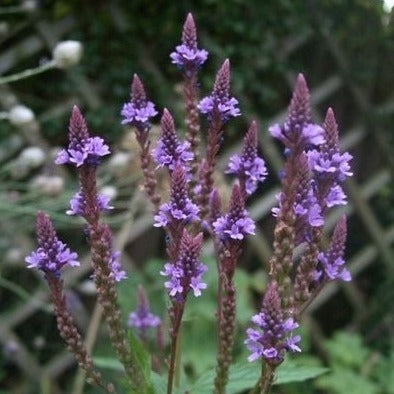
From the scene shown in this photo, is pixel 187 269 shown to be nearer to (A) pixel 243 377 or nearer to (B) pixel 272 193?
(A) pixel 243 377

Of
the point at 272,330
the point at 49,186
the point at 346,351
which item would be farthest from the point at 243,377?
the point at 346,351

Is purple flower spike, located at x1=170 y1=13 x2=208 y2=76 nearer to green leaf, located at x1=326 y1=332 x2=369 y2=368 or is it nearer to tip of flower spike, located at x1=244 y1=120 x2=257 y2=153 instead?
tip of flower spike, located at x1=244 y1=120 x2=257 y2=153

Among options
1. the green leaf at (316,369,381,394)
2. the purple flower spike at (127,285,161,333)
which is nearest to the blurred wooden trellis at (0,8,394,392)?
the green leaf at (316,369,381,394)

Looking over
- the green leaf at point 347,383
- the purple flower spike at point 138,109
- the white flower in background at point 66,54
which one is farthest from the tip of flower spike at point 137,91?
the green leaf at point 347,383

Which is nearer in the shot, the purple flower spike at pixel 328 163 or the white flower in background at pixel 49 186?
the purple flower spike at pixel 328 163

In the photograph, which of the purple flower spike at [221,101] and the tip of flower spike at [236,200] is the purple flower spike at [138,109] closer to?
the purple flower spike at [221,101]

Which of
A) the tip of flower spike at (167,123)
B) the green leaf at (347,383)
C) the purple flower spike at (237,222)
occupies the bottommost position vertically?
the green leaf at (347,383)

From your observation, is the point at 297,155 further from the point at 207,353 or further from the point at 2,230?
the point at 2,230
